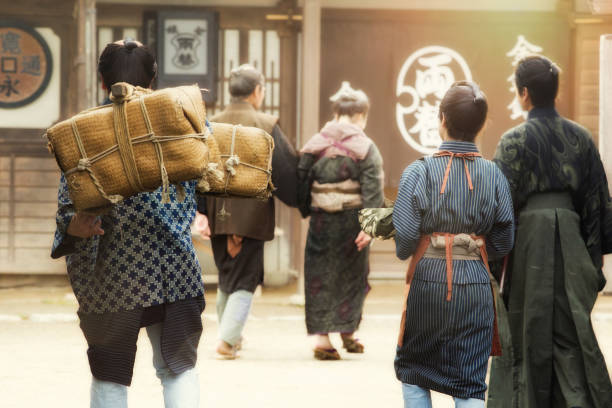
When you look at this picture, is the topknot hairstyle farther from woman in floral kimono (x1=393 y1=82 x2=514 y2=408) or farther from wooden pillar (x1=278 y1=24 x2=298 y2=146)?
wooden pillar (x1=278 y1=24 x2=298 y2=146)

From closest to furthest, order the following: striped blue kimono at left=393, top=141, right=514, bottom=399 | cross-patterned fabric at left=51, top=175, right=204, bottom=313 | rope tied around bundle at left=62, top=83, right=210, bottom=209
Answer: rope tied around bundle at left=62, top=83, right=210, bottom=209
cross-patterned fabric at left=51, top=175, right=204, bottom=313
striped blue kimono at left=393, top=141, right=514, bottom=399

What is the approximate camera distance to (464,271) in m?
4.02

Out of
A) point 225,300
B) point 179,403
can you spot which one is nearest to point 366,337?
point 225,300

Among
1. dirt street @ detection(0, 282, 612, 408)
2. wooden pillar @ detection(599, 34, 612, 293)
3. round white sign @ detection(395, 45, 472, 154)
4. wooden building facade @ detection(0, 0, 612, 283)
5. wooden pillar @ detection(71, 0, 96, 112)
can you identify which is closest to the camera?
dirt street @ detection(0, 282, 612, 408)

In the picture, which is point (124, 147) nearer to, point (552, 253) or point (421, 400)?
point (421, 400)

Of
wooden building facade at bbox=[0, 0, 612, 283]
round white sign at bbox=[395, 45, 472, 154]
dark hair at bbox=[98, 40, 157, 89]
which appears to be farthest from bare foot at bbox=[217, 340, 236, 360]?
round white sign at bbox=[395, 45, 472, 154]

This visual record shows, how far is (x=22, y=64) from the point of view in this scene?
10664 mm

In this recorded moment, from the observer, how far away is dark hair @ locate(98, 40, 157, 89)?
3.54m

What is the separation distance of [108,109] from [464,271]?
160cm

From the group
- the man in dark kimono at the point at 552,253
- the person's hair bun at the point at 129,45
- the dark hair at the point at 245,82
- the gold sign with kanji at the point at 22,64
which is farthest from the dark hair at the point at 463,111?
the gold sign with kanji at the point at 22,64

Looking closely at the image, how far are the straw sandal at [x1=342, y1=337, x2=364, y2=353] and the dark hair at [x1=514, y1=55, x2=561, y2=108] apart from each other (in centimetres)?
286

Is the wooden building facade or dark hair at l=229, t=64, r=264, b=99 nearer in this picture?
dark hair at l=229, t=64, r=264, b=99

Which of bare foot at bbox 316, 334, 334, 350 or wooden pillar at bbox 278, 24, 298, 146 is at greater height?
wooden pillar at bbox 278, 24, 298, 146

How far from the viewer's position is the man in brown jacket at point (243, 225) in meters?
6.71
